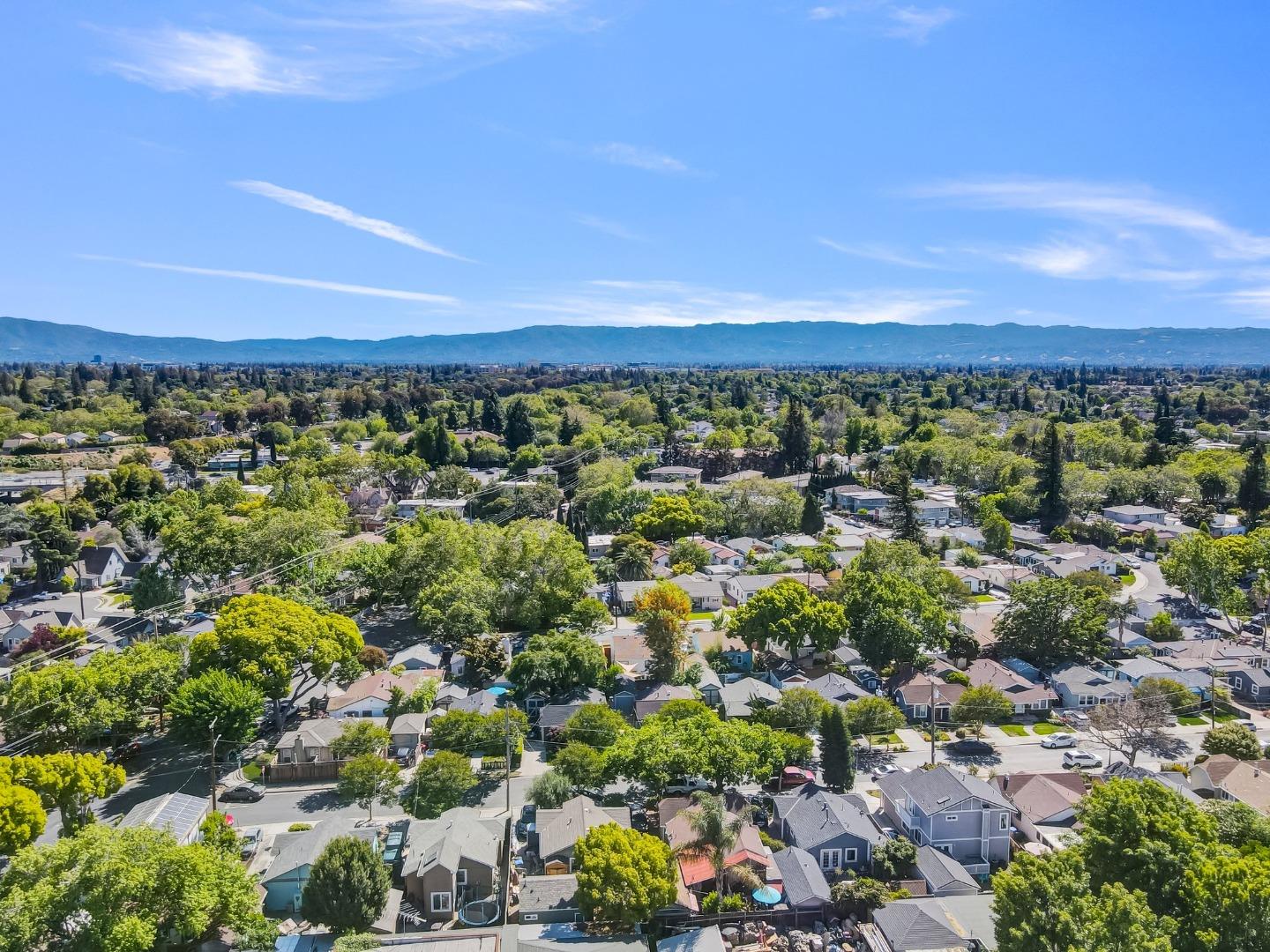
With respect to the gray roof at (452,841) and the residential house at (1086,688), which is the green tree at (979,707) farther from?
the gray roof at (452,841)

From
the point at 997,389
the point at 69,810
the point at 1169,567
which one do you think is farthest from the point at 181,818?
the point at 997,389

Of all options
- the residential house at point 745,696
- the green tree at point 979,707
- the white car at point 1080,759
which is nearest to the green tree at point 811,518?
the residential house at point 745,696

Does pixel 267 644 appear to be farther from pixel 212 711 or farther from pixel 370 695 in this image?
pixel 370 695

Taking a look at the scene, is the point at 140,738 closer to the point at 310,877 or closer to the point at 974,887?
the point at 310,877

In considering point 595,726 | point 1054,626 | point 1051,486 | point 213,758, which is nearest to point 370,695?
point 213,758

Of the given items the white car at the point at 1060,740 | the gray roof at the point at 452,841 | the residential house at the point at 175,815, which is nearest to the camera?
the gray roof at the point at 452,841

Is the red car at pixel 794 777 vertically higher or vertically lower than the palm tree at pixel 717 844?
lower
